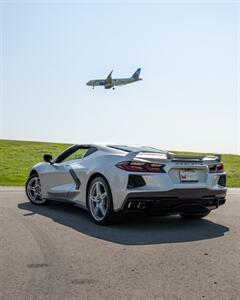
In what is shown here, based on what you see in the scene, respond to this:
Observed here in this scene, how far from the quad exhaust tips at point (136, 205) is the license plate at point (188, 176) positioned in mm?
729

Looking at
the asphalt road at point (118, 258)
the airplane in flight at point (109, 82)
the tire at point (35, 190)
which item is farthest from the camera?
the airplane in flight at point (109, 82)

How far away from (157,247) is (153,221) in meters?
2.08

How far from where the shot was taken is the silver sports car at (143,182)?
6.55 meters

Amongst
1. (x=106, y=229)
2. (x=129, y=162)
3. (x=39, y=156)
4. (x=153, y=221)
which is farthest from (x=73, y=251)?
(x=39, y=156)

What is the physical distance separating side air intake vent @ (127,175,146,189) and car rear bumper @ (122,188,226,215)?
122 mm

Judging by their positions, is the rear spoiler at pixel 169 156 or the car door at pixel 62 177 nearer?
the rear spoiler at pixel 169 156

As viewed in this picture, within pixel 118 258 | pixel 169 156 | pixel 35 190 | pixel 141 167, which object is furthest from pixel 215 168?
pixel 35 190

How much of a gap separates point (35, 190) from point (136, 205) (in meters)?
3.32

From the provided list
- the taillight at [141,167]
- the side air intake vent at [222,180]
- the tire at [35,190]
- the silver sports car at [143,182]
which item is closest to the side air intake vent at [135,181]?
the silver sports car at [143,182]

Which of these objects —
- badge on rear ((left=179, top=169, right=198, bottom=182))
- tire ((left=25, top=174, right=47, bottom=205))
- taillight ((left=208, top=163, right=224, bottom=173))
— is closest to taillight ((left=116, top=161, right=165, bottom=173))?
badge on rear ((left=179, top=169, right=198, bottom=182))

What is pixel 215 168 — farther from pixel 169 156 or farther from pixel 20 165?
pixel 20 165

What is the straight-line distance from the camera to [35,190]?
923cm

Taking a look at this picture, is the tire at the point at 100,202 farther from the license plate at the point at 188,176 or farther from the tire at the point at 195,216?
the tire at the point at 195,216

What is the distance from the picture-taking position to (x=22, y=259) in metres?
4.75
